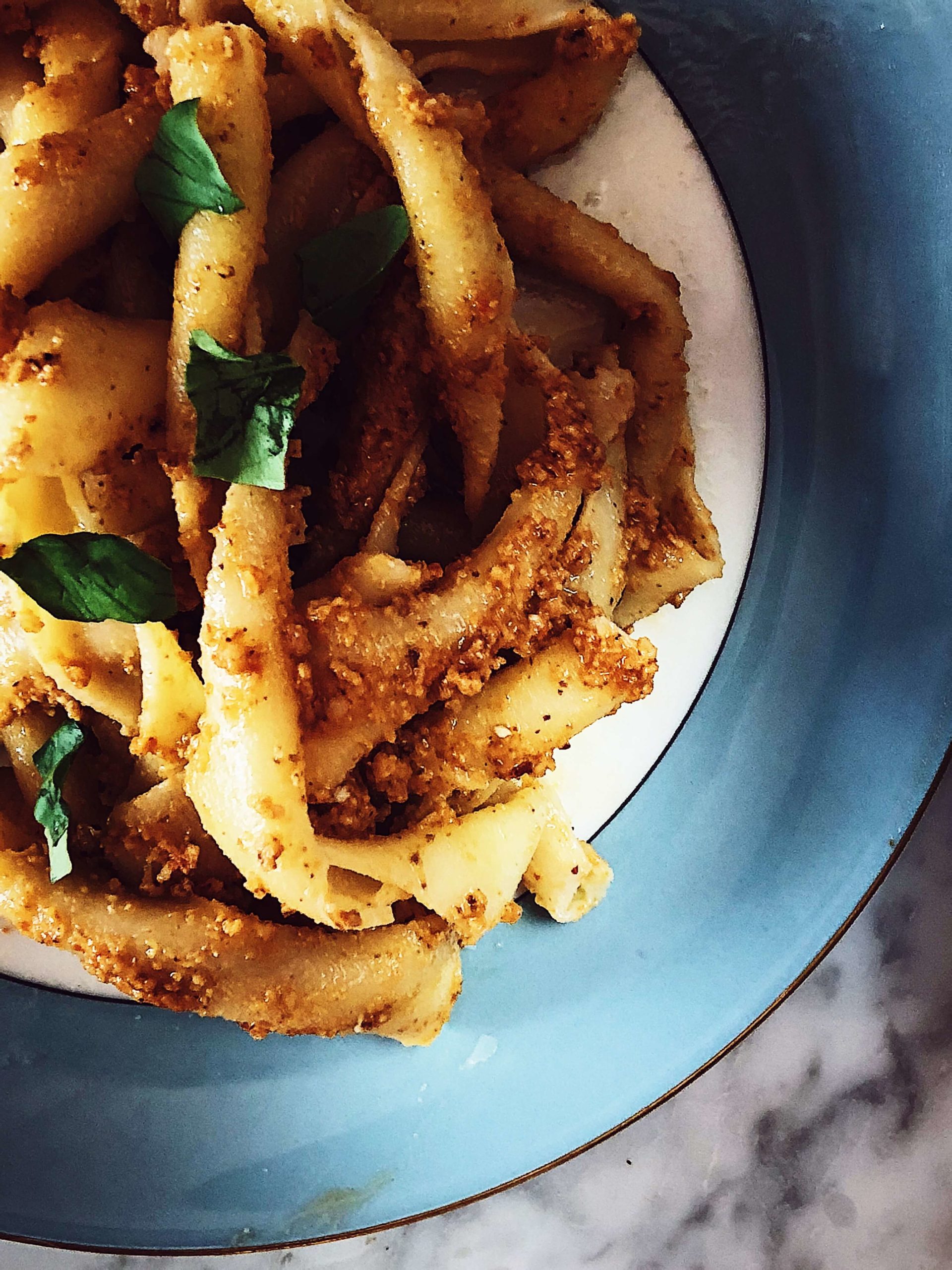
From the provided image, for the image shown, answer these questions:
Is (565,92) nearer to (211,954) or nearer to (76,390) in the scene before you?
(76,390)

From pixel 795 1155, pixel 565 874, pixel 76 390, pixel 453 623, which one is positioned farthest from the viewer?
pixel 795 1155

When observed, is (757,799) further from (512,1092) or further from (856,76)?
(856,76)

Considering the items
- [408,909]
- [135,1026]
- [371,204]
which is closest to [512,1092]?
[408,909]

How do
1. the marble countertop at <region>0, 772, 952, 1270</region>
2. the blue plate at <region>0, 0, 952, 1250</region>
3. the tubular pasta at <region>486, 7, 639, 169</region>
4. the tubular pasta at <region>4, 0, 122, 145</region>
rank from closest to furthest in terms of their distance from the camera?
the tubular pasta at <region>4, 0, 122, 145</region>
the tubular pasta at <region>486, 7, 639, 169</region>
the blue plate at <region>0, 0, 952, 1250</region>
the marble countertop at <region>0, 772, 952, 1270</region>

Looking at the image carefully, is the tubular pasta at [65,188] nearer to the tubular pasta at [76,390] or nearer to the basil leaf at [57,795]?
the tubular pasta at [76,390]

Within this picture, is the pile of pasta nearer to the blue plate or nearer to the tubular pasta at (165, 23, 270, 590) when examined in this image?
the tubular pasta at (165, 23, 270, 590)

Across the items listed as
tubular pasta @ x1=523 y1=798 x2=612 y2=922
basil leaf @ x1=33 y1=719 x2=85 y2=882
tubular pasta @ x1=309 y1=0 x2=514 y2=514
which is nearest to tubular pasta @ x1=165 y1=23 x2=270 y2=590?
tubular pasta @ x1=309 y1=0 x2=514 y2=514

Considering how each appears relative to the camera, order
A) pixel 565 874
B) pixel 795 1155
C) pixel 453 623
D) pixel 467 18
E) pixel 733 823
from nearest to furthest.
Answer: pixel 453 623, pixel 467 18, pixel 565 874, pixel 733 823, pixel 795 1155

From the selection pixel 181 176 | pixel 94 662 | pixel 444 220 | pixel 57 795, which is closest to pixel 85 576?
pixel 94 662
